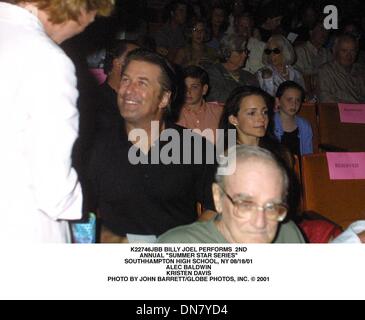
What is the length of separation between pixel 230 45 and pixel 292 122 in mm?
739

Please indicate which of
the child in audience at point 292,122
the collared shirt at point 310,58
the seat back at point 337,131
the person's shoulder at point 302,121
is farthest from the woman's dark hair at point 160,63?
the collared shirt at point 310,58

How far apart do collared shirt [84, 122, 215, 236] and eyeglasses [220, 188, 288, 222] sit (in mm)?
390

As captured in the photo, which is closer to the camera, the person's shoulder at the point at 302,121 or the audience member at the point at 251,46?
the person's shoulder at the point at 302,121

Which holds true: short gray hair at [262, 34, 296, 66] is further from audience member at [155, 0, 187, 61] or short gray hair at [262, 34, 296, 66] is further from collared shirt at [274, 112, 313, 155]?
collared shirt at [274, 112, 313, 155]

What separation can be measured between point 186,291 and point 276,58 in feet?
8.19

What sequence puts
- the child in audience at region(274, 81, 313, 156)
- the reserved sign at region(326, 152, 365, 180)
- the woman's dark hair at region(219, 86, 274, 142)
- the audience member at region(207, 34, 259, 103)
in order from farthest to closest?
the audience member at region(207, 34, 259, 103) < the child in audience at region(274, 81, 313, 156) < the woman's dark hair at region(219, 86, 274, 142) < the reserved sign at region(326, 152, 365, 180)

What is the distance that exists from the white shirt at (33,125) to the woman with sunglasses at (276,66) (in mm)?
2345

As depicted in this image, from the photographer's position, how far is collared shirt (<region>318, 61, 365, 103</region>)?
10.4 feet

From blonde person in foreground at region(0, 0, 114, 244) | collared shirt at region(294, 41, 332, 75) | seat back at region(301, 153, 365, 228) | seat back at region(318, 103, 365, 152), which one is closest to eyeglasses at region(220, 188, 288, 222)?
blonde person in foreground at region(0, 0, 114, 244)

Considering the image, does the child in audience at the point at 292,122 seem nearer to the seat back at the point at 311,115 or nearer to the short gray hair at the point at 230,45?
the seat back at the point at 311,115

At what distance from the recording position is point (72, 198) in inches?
32.9

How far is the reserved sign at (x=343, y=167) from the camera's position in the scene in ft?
5.53

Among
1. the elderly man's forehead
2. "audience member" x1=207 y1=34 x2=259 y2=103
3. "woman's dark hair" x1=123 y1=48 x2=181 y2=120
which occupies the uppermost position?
"audience member" x1=207 y1=34 x2=259 y2=103

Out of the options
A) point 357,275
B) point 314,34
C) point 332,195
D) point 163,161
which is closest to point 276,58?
point 314,34
